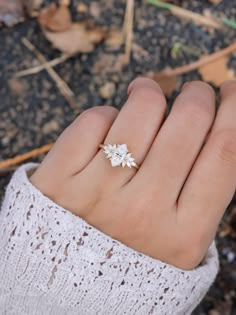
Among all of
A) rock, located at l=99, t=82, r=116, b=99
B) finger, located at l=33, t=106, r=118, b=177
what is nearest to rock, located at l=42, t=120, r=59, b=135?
rock, located at l=99, t=82, r=116, b=99

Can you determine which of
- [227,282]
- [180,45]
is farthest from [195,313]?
[180,45]

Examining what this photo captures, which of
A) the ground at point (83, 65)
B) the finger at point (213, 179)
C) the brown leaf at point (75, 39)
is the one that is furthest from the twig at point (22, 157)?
the finger at point (213, 179)

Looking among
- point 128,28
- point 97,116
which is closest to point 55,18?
point 128,28

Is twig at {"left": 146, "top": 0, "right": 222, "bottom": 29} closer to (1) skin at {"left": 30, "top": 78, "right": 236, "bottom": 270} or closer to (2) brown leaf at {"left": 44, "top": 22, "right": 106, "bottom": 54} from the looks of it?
(2) brown leaf at {"left": 44, "top": 22, "right": 106, "bottom": 54}

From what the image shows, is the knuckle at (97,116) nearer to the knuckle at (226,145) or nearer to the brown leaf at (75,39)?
the knuckle at (226,145)

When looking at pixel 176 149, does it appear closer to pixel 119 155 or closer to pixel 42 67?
pixel 119 155
